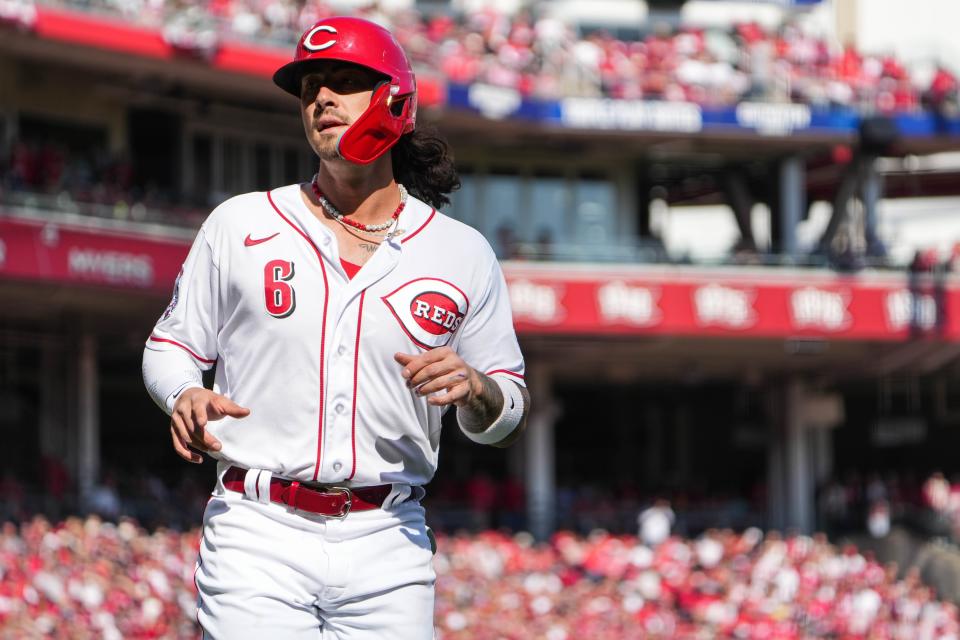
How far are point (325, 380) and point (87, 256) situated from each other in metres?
17.1

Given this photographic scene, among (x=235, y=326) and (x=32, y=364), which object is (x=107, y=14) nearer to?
(x=32, y=364)

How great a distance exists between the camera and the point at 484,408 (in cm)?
359

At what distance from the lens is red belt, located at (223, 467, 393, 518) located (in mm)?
3637

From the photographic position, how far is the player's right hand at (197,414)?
340 cm

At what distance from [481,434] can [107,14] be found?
18.6 m

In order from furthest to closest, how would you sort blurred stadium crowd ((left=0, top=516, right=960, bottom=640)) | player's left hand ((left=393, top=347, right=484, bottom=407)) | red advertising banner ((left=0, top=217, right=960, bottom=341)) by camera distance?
red advertising banner ((left=0, top=217, right=960, bottom=341)), blurred stadium crowd ((left=0, top=516, right=960, bottom=640)), player's left hand ((left=393, top=347, right=484, bottom=407))

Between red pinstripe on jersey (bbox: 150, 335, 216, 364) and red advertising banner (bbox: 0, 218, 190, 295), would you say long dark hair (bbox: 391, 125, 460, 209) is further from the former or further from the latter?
red advertising banner (bbox: 0, 218, 190, 295)

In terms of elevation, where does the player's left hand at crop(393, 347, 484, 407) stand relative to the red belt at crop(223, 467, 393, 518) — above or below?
above

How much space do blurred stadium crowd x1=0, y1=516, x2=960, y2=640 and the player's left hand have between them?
9586 mm

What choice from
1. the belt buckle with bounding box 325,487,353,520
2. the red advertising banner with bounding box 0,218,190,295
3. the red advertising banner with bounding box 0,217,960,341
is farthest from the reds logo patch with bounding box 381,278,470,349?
the red advertising banner with bounding box 0,217,960,341

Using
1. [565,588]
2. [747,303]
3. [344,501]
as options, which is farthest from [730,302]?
[344,501]

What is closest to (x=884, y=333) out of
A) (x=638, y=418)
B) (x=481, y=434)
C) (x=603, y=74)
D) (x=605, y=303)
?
(x=605, y=303)

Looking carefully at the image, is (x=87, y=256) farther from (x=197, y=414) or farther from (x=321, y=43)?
(x=197, y=414)

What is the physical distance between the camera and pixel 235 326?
12.1 feet
